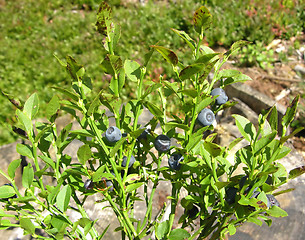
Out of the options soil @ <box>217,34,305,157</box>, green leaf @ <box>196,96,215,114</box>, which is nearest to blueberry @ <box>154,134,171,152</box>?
green leaf @ <box>196,96,215,114</box>

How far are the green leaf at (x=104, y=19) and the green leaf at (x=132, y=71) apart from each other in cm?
13

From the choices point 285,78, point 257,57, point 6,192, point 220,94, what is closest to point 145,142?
point 220,94

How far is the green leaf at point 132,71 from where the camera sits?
0.69 m

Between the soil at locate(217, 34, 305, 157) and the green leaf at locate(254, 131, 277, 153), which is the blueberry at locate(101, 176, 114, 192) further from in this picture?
the soil at locate(217, 34, 305, 157)

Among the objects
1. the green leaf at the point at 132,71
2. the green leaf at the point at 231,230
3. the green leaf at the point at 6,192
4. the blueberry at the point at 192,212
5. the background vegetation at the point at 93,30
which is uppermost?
the green leaf at the point at 132,71

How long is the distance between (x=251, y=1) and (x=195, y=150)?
3.85 meters

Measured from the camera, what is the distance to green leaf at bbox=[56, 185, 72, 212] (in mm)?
691

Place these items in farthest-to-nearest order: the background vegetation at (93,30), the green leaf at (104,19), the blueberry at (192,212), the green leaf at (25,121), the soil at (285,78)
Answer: the background vegetation at (93,30), the soil at (285,78), the blueberry at (192,212), the green leaf at (25,121), the green leaf at (104,19)

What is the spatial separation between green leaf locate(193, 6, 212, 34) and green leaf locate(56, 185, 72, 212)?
1.47ft

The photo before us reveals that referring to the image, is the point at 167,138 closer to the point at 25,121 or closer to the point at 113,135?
the point at 113,135

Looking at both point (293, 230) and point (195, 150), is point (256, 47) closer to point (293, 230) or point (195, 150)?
point (293, 230)

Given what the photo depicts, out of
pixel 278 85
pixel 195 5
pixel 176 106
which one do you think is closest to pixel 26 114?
pixel 176 106

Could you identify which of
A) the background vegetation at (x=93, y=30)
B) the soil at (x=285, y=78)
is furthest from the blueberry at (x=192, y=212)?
the background vegetation at (x=93, y=30)

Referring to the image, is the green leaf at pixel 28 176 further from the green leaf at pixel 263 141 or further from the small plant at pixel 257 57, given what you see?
the small plant at pixel 257 57
